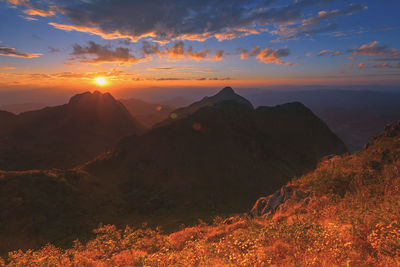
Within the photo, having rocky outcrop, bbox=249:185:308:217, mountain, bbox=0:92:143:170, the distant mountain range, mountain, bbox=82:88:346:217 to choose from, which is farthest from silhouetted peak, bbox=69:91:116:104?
rocky outcrop, bbox=249:185:308:217

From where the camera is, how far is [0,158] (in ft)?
179

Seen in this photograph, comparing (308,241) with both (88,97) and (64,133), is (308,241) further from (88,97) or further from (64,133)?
(88,97)

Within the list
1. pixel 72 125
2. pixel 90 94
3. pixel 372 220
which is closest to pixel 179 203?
pixel 372 220

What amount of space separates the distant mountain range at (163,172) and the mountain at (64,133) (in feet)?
2.12

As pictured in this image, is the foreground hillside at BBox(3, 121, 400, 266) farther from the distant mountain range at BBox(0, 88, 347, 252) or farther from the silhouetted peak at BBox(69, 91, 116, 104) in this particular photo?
the silhouetted peak at BBox(69, 91, 116, 104)

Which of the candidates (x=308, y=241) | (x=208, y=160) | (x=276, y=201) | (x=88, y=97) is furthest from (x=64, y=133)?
(x=308, y=241)

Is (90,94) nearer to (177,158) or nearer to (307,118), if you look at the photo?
(177,158)

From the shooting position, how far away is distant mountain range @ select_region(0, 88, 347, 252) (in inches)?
841

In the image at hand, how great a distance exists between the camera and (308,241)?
5160 millimetres

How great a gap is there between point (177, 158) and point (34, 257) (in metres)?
31.9

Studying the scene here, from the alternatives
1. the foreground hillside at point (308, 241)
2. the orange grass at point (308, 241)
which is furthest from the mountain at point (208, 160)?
the orange grass at point (308, 241)

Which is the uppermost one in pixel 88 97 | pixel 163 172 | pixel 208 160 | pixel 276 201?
pixel 88 97

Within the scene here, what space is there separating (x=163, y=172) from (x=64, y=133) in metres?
64.4

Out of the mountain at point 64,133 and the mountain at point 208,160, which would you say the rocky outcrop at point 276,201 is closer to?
the mountain at point 208,160
